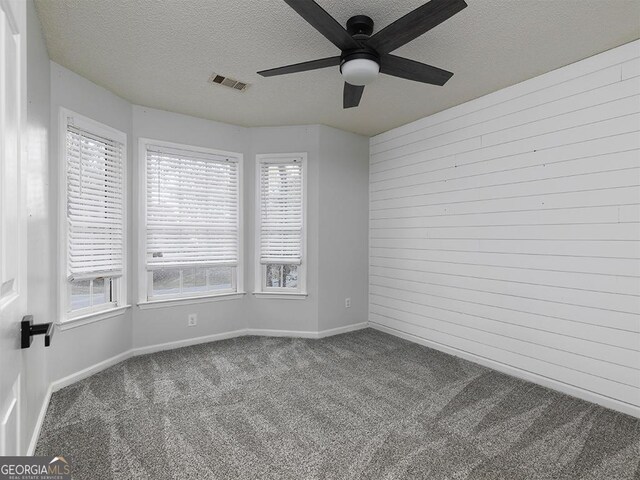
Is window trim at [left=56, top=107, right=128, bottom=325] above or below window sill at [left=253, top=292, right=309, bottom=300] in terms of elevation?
above

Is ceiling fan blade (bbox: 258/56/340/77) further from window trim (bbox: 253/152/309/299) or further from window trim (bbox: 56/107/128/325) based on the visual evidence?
window trim (bbox: 253/152/309/299)

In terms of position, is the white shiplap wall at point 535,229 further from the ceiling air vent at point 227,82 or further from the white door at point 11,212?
the white door at point 11,212

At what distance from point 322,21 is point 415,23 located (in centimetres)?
48

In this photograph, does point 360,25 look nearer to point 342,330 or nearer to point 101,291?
point 101,291

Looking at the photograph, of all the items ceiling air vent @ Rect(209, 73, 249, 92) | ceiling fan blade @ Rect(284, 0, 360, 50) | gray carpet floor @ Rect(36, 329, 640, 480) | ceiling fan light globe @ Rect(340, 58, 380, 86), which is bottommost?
gray carpet floor @ Rect(36, 329, 640, 480)

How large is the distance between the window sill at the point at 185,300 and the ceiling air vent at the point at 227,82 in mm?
2288

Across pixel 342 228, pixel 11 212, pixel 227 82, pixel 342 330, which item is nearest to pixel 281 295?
pixel 342 330

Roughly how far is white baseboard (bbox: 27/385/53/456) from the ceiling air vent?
2.80 m

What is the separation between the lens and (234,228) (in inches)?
165

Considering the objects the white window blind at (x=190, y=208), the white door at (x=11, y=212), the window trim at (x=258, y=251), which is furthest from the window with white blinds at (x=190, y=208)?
the white door at (x=11, y=212)

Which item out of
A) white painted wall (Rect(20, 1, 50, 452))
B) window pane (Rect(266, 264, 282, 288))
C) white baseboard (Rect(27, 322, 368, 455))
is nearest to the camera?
white painted wall (Rect(20, 1, 50, 452))

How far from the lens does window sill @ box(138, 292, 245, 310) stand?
12.0 ft

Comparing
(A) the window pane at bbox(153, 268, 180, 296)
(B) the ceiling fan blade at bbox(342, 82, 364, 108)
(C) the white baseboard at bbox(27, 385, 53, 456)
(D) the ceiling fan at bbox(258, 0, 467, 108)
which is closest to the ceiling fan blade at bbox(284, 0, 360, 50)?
(D) the ceiling fan at bbox(258, 0, 467, 108)

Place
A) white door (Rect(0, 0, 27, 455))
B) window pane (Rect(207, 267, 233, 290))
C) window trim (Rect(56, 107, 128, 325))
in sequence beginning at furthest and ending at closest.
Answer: window pane (Rect(207, 267, 233, 290)), window trim (Rect(56, 107, 128, 325)), white door (Rect(0, 0, 27, 455))
